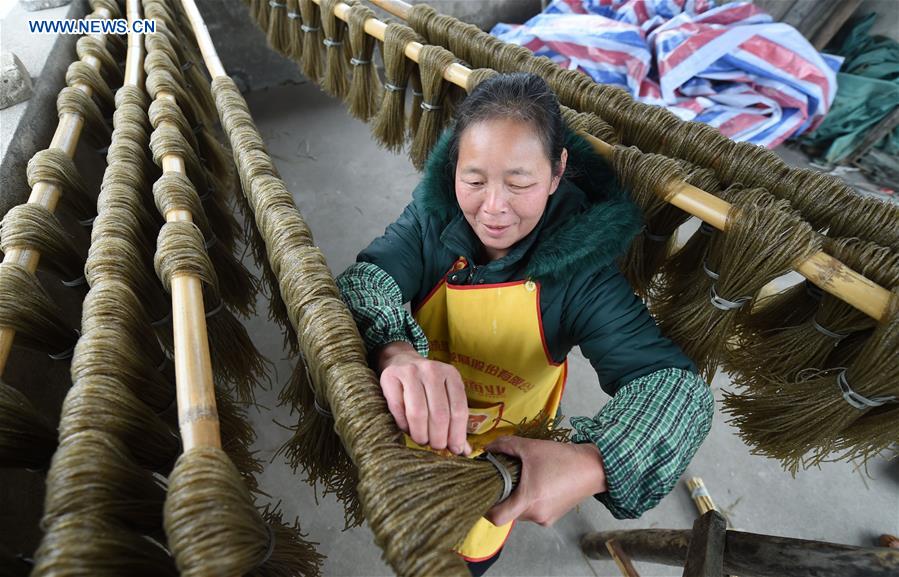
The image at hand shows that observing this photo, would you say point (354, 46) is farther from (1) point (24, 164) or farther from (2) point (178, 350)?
(2) point (178, 350)

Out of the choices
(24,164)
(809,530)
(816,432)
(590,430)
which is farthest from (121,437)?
(809,530)

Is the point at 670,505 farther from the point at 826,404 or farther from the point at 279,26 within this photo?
the point at 279,26

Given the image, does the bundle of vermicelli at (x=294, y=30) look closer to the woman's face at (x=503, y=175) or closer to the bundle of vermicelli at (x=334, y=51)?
the bundle of vermicelli at (x=334, y=51)

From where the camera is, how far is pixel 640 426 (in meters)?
0.70

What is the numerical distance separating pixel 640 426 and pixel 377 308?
0.46 m

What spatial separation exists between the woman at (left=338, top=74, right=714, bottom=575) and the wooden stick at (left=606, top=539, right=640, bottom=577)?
40 cm

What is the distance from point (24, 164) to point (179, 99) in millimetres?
383

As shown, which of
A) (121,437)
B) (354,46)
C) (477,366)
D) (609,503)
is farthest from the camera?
(354,46)

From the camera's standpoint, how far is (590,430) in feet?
2.38

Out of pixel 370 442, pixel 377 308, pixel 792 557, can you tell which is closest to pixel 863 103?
pixel 792 557

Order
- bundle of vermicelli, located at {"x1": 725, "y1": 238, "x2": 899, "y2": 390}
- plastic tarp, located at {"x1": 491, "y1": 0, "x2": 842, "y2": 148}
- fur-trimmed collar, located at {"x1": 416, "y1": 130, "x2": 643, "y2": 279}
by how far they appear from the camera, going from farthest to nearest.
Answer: plastic tarp, located at {"x1": 491, "y1": 0, "x2": 842, "y2": 148} < fur-trimmed collar, located at {"x1": 416, "y1": 130, "x2": 643, "y2": 279} < bundle of vermicelli, located at {"x1": 725, "y1": 238, "x2": 899, "y2": 390}

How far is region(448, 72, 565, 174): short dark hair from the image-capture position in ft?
2.61

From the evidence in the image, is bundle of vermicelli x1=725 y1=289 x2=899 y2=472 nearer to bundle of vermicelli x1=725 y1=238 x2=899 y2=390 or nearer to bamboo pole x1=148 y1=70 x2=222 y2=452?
bundle of vermicelli x1=725 y1=238 x2=899 y2=390

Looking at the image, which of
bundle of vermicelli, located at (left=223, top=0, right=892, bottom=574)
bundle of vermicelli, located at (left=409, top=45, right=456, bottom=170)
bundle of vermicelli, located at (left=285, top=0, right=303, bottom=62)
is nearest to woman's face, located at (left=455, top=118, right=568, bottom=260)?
bundle of vermicelli, located at (left=223, top=0, right=892, bottom=574)
